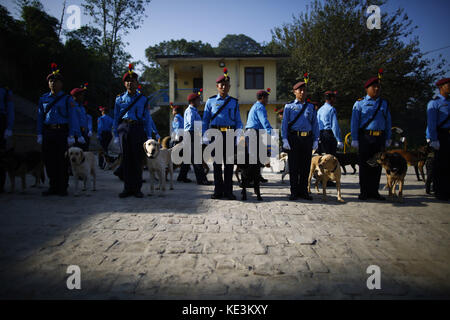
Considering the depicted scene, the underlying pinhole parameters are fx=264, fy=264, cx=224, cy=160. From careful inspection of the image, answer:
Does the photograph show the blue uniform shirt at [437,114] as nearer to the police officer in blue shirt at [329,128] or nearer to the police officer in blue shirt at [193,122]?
the police officer in blue shirt at [329,128]

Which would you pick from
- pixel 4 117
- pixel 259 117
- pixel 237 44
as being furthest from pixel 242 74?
pixel 237 44

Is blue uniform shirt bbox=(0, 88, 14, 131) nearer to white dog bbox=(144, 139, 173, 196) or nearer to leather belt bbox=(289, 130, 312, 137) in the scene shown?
white dog bbox=(144, 139, 173, 196)

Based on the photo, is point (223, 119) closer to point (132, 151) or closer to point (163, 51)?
point (132, 151)

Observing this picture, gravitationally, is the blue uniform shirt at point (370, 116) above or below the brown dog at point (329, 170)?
above

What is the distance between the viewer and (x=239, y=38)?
8031 cm

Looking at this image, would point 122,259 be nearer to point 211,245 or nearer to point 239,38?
point 211,245

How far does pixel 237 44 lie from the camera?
255ft

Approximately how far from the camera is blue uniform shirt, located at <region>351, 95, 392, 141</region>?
5.65 meters

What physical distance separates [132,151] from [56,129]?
5.75 feet

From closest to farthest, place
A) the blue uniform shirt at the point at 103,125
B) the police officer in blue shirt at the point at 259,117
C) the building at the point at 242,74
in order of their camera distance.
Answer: the police officer in blue shirt at the point at 259,117
the blue uniform shirt at the point at 103,125
the building at the point at 242,74

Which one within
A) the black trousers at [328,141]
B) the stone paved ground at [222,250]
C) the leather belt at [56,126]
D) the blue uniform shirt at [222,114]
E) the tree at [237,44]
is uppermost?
the tree at [237,44]

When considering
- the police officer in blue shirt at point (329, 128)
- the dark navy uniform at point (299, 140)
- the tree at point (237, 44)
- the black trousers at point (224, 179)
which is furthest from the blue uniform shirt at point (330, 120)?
the tree at point (237, 44)

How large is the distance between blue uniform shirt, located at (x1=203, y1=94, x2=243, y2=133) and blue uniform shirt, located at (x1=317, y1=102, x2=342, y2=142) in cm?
291

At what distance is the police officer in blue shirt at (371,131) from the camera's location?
18.5 feet
